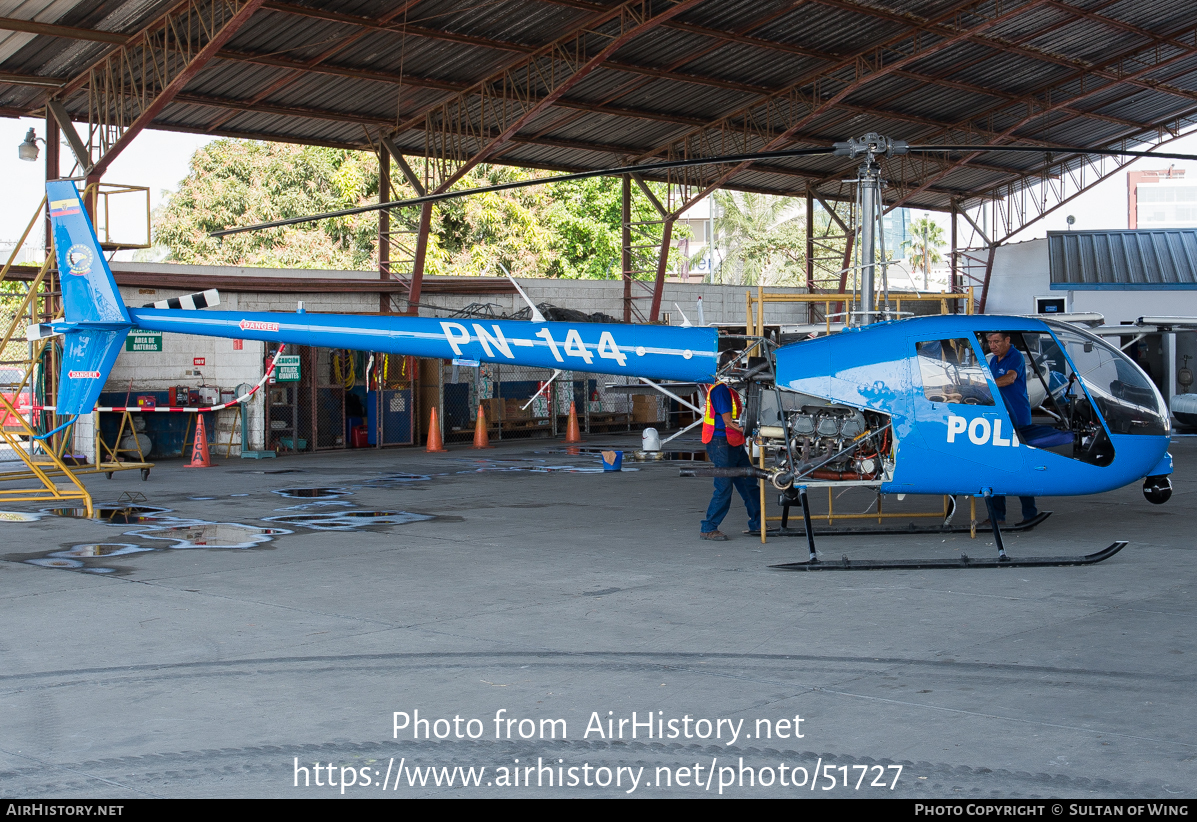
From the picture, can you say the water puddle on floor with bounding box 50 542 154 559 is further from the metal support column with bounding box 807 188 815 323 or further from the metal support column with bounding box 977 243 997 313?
the metal support column with bounding box 977 243 997 313

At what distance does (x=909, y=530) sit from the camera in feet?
37.6

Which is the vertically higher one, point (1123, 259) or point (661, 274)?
point (1123, 259)

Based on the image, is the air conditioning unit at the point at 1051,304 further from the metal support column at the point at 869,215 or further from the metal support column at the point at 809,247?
the metal support column at the point at 869,215

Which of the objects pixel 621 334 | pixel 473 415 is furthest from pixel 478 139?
pixel 621 334

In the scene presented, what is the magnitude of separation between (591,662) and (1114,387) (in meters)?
6.94

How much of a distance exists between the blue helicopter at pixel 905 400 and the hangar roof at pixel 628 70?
10.2 m

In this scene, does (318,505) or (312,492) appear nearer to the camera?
(318,505)

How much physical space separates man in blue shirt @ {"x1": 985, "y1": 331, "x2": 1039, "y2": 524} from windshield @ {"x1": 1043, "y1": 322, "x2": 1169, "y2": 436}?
0.41 m

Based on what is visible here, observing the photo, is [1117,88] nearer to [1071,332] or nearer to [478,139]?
[478,139]

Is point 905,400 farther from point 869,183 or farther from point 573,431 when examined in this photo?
point 573,431

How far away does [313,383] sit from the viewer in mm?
23688

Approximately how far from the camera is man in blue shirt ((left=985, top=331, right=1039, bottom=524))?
1057 centimetres

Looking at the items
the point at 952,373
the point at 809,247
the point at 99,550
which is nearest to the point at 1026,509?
the point at 952,373

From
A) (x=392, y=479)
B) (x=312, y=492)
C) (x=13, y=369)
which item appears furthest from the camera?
(x=13, y=369)
